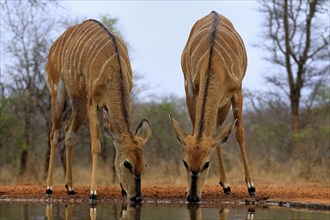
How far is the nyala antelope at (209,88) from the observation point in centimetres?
913

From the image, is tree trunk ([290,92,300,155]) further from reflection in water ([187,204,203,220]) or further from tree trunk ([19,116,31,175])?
reflection in water ([187,204,203,220])

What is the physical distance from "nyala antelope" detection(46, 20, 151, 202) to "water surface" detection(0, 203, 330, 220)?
2.14 feet

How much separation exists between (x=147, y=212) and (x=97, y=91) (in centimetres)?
281

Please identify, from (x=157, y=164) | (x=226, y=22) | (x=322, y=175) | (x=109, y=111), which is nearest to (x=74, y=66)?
(x=109, y=111)

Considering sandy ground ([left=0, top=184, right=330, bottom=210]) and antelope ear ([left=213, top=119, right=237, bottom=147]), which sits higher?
antelope ear ([left=213, top=119, right=237, bottom=147])

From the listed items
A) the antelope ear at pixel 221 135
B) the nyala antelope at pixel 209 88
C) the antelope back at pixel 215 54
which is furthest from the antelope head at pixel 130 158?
the antelope back at pixel 215 54

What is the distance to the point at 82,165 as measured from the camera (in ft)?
95.1

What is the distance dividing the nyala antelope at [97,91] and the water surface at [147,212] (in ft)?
2.14

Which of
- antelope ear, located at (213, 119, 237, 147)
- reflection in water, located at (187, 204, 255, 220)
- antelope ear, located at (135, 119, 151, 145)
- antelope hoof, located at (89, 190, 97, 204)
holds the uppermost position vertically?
antelope ear, located at (135, 119, 151, 145)

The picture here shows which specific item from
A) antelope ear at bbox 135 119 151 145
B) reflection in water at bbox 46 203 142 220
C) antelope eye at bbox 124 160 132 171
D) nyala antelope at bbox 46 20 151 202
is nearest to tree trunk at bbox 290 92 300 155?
nyala antelope at bbox 46 20 151 202

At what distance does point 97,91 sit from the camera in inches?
421

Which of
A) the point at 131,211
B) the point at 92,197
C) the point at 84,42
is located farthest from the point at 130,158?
the point at 84,42

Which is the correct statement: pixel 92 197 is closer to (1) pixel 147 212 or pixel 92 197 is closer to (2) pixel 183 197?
(2) pixel 183 197

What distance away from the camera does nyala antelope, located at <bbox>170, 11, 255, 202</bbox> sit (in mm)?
9133
